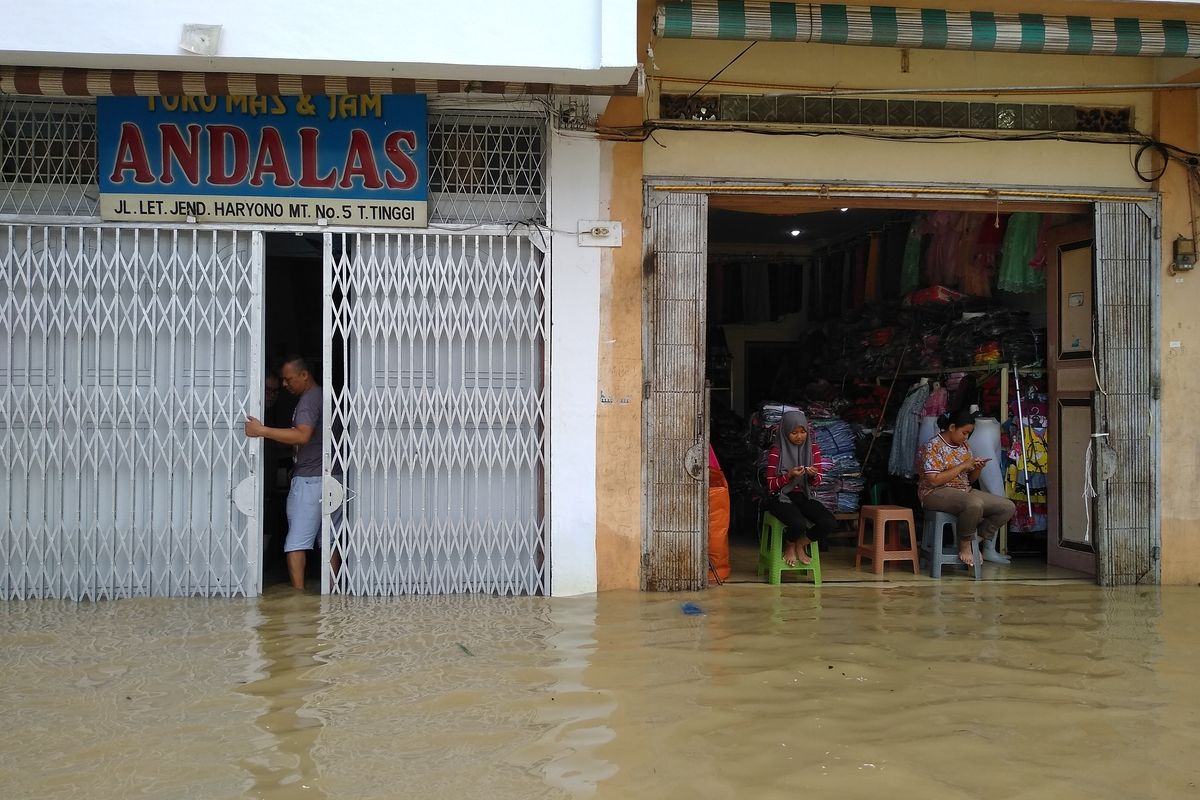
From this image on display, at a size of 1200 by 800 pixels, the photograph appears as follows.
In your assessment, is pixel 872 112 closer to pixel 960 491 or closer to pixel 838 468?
pixel 960 491

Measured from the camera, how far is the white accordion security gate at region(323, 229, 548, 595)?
6102 mm

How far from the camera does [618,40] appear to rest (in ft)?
17.5

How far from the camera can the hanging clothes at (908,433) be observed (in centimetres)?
838

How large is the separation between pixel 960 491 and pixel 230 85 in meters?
5.50

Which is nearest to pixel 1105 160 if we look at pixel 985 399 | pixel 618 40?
pixel 985 399

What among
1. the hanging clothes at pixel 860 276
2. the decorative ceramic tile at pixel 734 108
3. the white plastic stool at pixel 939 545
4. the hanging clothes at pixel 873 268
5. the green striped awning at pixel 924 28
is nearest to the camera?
the green striped awning at pixel 924 28

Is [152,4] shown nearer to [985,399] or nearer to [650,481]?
[650,481]

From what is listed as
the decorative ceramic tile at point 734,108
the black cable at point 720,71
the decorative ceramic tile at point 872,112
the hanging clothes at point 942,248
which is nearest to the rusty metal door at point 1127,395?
the decorative ceramic tile at point 872,112

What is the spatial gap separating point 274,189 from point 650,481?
297 centimetres

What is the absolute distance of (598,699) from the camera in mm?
4156

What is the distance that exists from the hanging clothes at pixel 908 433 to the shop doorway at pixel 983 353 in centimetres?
4

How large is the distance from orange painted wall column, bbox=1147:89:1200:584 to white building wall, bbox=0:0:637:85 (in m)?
4.06

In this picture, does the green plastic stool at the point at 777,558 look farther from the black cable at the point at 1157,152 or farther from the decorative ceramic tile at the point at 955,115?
the black cable at the point at 1157,152

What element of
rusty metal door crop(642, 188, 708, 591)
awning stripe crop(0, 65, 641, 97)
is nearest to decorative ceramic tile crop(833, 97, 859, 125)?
rusty metal door crop(642, 188, 708, 591)
